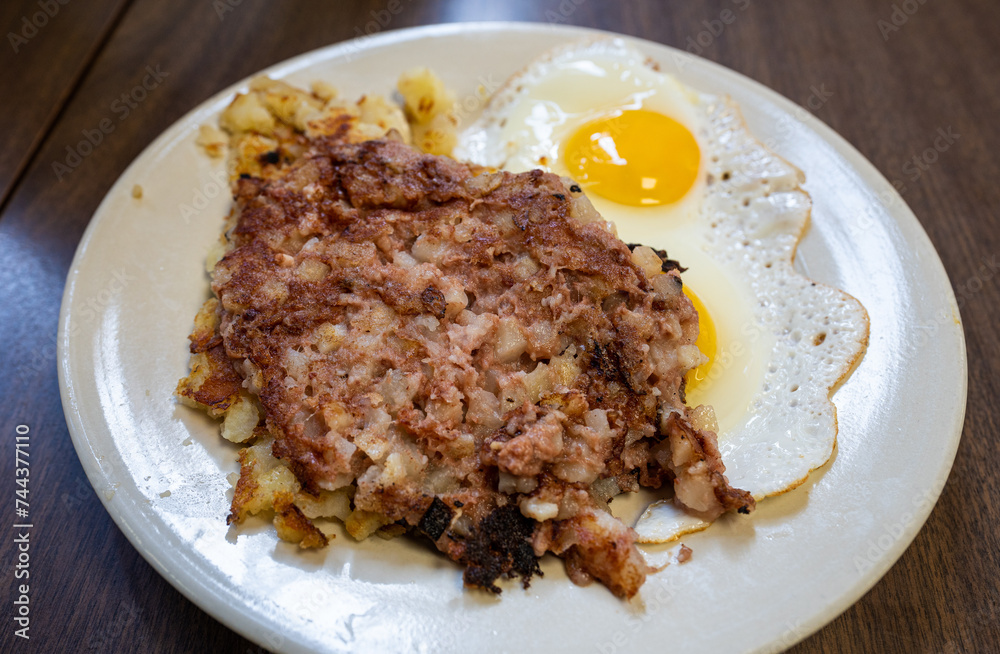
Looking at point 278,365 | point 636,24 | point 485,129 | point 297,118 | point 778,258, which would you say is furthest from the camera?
point 636,24

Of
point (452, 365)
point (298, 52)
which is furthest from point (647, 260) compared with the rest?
point (298, 52)

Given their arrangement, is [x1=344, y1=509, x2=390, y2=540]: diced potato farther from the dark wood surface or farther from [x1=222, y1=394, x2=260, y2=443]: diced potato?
the dark wood surface

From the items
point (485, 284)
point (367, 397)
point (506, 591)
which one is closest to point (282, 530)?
point (367, 397)

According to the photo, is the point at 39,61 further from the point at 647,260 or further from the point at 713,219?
the point at 713,219

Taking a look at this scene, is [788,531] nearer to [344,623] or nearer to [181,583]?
[344,623]

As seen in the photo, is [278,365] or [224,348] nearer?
[278,365]

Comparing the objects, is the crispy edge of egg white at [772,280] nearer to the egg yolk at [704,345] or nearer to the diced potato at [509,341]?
the egg yolk at [704,345]

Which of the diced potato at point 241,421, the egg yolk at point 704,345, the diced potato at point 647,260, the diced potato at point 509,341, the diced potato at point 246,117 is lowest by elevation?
the diced potato at point 241,421

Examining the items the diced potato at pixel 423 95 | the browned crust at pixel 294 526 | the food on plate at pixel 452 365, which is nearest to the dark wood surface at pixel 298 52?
the browned crust at pixel 294 526

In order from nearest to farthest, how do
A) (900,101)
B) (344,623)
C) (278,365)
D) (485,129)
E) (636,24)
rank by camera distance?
(344,623) → (278,365) → (485,129) → (900,101) → (636,24)
